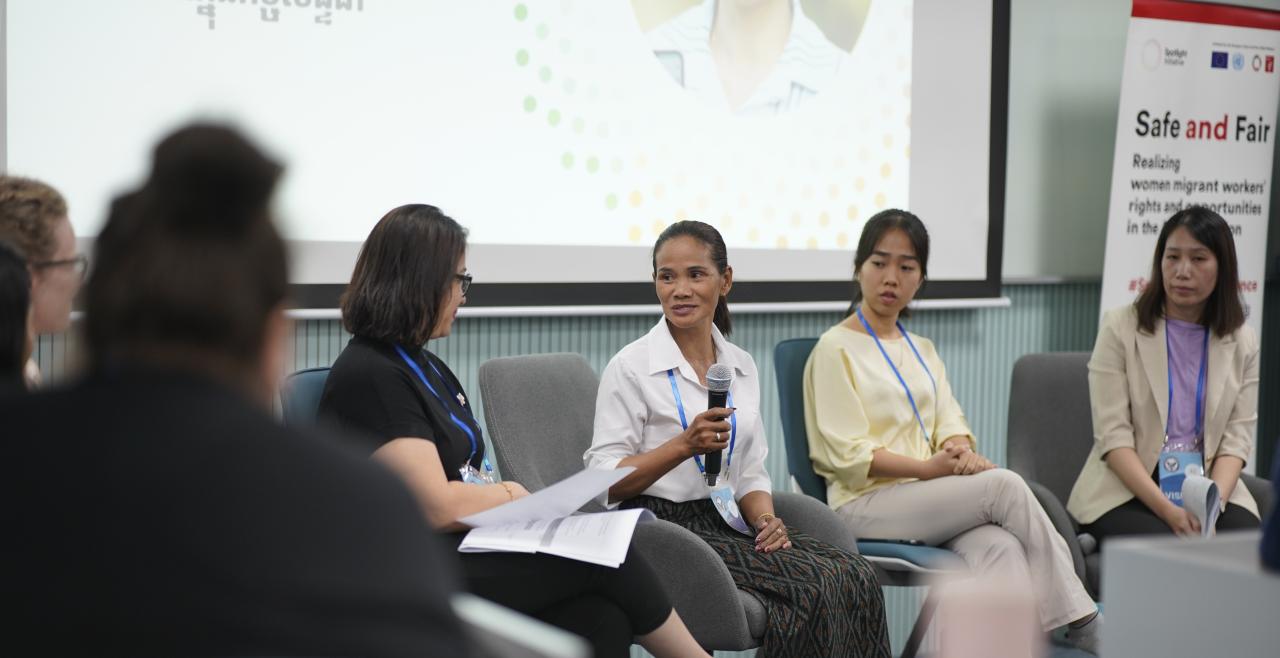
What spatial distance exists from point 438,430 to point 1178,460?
81.6 inches

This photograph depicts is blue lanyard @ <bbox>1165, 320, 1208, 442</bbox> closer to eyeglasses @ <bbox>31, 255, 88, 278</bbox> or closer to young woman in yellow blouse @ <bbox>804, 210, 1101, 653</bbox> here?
young woman in yellow blouse @ <bbox>804, 210, 1101, 653</bbox>

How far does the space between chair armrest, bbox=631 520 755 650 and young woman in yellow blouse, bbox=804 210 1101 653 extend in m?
0.68

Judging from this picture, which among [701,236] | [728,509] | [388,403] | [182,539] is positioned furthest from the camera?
[701,236]

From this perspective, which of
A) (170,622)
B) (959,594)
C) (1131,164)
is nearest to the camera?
(170,622)

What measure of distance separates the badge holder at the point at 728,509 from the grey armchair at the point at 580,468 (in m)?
0.16

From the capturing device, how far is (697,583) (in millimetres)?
2416

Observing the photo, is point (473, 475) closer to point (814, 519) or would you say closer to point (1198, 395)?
point (814, 519)

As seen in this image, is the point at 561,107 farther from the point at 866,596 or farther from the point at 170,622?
the point at 170,622

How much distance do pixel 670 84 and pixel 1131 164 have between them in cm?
175

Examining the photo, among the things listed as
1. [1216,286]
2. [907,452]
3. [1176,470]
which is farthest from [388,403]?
[1216,286]

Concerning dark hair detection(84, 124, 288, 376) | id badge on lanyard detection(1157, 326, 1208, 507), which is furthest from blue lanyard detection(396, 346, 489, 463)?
id badge on lanyard detection(1157, 326, 1208, 507)

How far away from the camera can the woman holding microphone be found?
252 centimetres

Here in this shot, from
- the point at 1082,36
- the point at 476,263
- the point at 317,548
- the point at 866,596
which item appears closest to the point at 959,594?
the point at 317,548

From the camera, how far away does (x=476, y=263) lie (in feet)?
11.4
